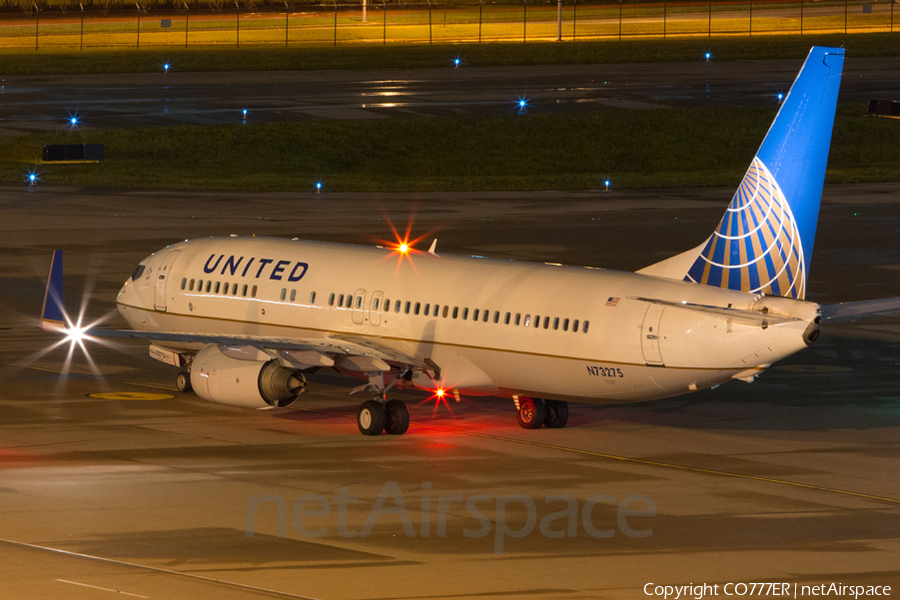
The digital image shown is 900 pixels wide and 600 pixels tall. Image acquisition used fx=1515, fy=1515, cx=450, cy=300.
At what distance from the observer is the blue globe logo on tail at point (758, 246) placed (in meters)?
33.3

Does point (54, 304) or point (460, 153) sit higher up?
point (460, 153)

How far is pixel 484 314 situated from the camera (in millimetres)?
36125

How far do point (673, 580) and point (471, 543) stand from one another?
3.91m

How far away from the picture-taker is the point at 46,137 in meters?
91.1

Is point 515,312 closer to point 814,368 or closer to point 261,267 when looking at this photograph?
point 261,267

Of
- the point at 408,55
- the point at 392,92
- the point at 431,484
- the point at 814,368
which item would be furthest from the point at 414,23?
the point at 431,484

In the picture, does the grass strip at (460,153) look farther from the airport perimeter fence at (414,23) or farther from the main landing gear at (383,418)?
the main landing gear at (383,418)

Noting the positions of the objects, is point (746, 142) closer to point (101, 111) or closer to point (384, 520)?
point (101, 111)

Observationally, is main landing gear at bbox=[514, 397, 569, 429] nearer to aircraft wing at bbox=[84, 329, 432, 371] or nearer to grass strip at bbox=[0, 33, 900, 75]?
aircraft wing at bbox=[84, 329, 432, 371]

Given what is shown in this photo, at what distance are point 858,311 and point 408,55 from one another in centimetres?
9839

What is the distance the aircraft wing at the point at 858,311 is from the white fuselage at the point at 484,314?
746 mm

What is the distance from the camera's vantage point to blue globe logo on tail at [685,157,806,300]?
3328 cm

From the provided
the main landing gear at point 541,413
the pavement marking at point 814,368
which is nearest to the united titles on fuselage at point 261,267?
the main landing gear at point 541,413

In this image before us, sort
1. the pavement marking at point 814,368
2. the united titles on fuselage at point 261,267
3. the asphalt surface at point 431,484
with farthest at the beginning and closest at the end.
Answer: the pavement marking at point 814,368
the united titles on fuselage at point 261,267
the asphalt surface at point 431,484
